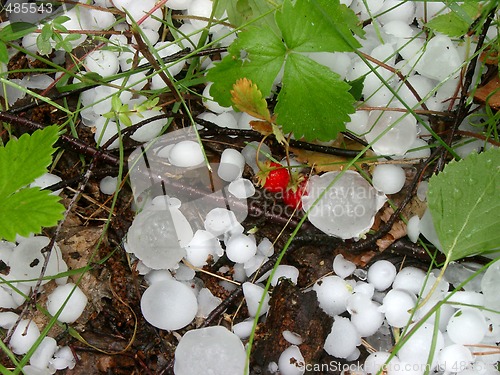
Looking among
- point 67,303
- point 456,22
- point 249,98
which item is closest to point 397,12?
point 456,22

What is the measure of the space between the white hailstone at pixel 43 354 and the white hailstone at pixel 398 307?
3.08ft

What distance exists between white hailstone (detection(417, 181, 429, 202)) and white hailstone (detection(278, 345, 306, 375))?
582 millimetres

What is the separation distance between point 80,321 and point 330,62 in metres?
1.05

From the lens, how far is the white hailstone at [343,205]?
1.66m

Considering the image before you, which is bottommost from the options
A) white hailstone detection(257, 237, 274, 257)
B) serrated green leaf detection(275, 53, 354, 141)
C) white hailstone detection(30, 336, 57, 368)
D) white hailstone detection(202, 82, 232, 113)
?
white hailstone detection(30, 336, 57, 368)

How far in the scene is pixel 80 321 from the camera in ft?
5.60

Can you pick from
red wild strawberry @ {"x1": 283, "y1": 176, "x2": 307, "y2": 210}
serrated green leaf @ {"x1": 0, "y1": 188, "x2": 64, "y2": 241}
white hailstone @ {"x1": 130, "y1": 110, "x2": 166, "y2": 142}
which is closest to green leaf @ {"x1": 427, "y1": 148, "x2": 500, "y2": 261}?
red wild strawberry @ {"x1": 283, "y1": 176, "x2": 307, "y2": 210}

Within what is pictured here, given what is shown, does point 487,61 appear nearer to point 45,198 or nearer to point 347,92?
point 347,92

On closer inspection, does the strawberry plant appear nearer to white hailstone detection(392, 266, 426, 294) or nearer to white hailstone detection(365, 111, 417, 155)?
white hailstone detection(365, 111, 417, 155)

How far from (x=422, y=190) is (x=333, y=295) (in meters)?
0.42

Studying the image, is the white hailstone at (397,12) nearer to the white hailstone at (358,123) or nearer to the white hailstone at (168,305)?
the white hailstone at (358,123)

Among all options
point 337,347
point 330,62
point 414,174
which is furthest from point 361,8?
point 337,347

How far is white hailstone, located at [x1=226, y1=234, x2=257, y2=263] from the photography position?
1.70 metres

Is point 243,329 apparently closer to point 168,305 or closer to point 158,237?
point 168,305
